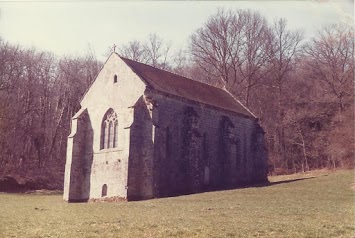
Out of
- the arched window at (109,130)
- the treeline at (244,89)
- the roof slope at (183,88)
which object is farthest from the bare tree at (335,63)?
the arched window at (109,130)

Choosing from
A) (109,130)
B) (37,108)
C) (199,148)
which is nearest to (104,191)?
(109,130)

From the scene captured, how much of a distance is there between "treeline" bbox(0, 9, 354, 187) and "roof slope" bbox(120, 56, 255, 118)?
1160cm

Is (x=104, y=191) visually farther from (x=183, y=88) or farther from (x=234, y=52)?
(x=234, y=52)

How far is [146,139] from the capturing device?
28.4 m

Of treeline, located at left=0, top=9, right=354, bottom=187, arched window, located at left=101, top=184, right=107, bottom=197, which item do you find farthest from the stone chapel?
treeline, located at left=0, top=9, right=354, bottom=187

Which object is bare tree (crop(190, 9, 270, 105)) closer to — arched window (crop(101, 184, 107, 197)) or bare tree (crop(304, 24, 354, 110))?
bare tree (crop(304, 24, 354, 110))

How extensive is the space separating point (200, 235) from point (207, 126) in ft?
76.2

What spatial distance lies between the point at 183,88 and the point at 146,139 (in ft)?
23.0

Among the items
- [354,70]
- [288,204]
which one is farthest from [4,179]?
[354,70]

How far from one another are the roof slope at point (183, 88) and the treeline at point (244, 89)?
11596 mm

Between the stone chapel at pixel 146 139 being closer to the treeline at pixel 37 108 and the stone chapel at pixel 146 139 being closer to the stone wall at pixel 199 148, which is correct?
the stone wall at pixel 199 148

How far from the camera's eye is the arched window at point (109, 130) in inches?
1206

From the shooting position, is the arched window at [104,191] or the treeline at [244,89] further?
the treeline at [244,89]

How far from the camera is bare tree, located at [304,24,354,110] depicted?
4431 centimetres
